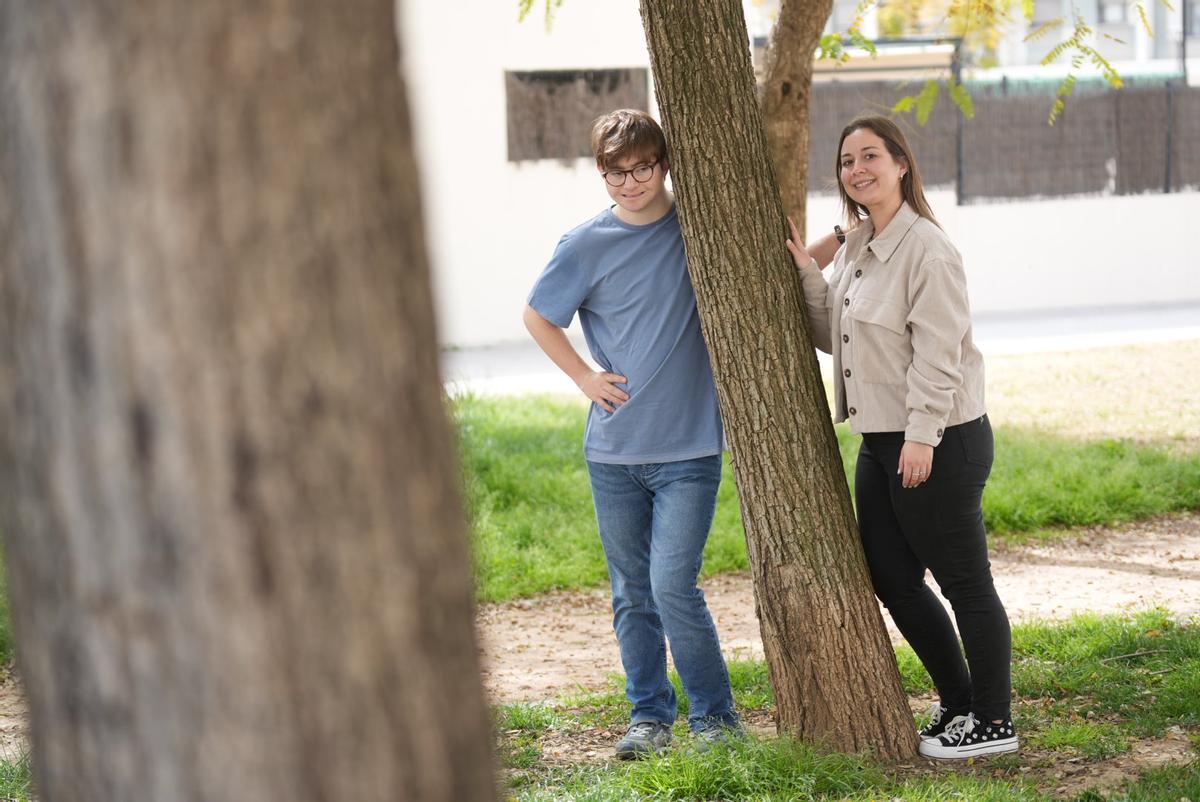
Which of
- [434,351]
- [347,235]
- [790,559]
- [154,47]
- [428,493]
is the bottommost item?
[790,559]

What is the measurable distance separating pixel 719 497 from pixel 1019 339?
676cm

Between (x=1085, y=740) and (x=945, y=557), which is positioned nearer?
(x=945, y=557)

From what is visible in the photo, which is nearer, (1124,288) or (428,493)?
(428,493)

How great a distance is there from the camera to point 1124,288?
53.3ft

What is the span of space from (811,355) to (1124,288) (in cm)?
1375

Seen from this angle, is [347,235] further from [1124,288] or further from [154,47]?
[1124,288]

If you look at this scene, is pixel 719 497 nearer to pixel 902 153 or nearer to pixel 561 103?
pixel 902 153

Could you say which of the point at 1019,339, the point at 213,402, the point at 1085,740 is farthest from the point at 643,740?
the point at 1019,339

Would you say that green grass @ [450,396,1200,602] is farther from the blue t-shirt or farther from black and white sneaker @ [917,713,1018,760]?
black and white sneaker @ [917,713,1018,760]

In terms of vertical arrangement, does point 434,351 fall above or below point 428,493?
above

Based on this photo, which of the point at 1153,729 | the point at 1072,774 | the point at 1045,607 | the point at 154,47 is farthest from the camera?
the point at 1045,607

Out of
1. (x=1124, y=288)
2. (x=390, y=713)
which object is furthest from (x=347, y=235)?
(x=1124, y=288)

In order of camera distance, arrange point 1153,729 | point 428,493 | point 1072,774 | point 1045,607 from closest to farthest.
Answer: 1. point 428,493
2. point 1072,774
3. point 1153,729
4. point 1045,607

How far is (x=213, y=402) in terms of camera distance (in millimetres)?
1302
